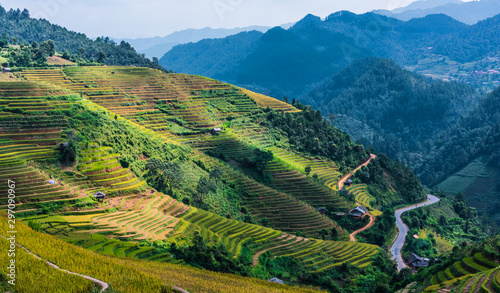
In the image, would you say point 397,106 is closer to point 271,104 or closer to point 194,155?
point 271,104

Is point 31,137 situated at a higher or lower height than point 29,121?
lower

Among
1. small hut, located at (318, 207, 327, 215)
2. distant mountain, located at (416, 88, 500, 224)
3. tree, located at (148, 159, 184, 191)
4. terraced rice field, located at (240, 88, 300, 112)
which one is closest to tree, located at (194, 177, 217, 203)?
tree, located at (148, 159, 184, 191)

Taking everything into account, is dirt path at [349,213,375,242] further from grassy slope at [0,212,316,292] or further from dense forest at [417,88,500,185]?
dense forest at [417,88,500,185]

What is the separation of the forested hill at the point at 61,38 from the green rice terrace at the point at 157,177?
34.4m

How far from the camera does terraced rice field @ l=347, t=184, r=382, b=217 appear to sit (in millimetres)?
53641

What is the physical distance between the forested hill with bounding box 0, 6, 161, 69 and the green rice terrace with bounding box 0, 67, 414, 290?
3444 cm

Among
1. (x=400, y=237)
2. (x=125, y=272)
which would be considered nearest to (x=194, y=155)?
(x=400, y=237)

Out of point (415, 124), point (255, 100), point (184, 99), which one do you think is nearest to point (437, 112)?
point (415, 124)

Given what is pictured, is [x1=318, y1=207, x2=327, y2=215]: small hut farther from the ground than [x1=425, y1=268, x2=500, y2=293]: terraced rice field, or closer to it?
closer to it

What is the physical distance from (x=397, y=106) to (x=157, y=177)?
460 feet

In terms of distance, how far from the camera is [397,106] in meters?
162

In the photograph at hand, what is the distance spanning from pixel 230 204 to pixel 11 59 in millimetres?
48390

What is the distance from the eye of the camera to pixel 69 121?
3906 centimetres

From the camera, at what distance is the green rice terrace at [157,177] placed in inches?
1137
